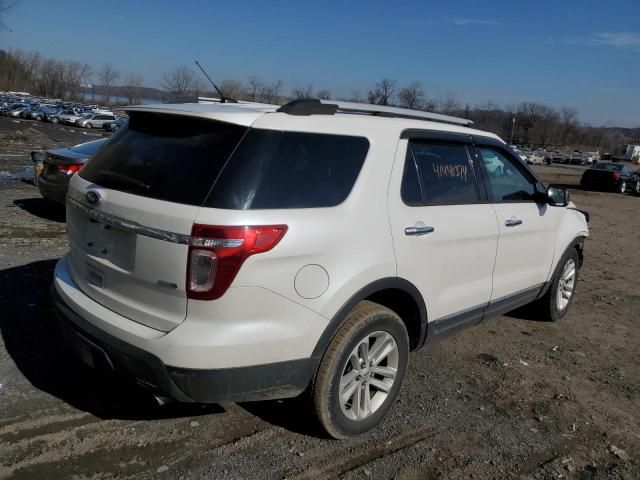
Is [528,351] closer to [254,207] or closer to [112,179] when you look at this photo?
[254,207]

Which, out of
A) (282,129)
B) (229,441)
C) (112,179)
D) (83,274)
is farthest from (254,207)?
(229,441)

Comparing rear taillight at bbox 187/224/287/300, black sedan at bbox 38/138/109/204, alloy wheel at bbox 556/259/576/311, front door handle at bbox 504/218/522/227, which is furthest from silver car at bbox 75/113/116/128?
rear taillight at bbox 187/224/287/300

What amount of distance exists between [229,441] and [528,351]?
2.90m

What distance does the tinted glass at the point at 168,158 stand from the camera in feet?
8.74

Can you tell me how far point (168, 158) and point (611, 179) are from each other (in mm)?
29941

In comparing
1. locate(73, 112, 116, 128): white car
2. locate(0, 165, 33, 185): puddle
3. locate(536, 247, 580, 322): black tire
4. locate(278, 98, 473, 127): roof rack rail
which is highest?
locate(278, 98, 473, 127): roof rack rail

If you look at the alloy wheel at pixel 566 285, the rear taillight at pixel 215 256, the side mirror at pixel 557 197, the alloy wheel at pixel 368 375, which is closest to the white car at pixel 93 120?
the alloy wheel at pixel 566 285

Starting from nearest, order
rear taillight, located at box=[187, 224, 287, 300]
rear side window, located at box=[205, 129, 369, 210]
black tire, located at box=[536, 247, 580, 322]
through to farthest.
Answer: rear taillight, located at box=[187, 224, 287, 300] < rear side window, located at box=[205, 129, 369, 210] < black tire, located at box=[536, 247, 580, 322]

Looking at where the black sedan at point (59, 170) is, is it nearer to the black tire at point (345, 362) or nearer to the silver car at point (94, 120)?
the black tire at point (345, 362)

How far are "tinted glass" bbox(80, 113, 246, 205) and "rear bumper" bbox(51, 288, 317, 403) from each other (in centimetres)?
77

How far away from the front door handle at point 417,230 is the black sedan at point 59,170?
6.00m

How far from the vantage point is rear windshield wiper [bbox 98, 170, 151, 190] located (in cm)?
281

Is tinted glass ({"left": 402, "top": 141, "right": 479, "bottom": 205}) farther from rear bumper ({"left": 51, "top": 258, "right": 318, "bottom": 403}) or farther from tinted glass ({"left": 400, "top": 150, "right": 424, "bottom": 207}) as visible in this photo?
rear bumper ({"left": 51, "top": 258, "right": 318, "bottom": 403})

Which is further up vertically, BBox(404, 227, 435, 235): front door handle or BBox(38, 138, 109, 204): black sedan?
BBox(404, 227, 435, 235): front door handle
